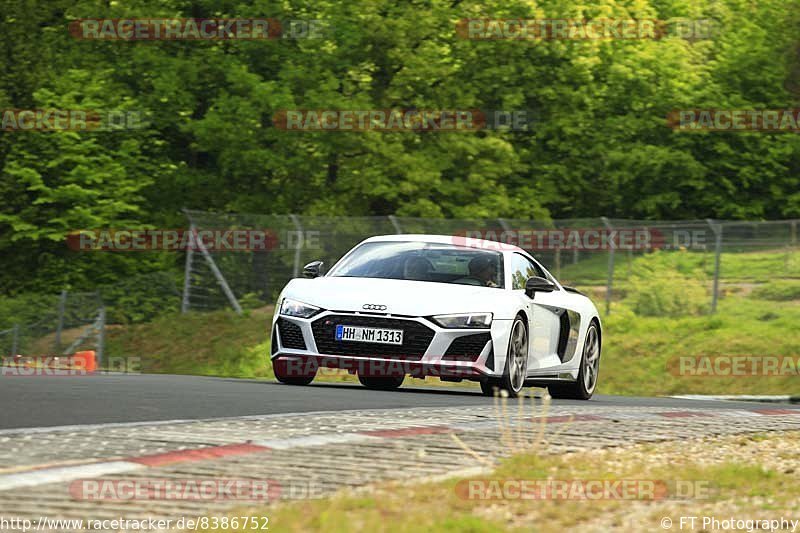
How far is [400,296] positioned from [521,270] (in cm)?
211

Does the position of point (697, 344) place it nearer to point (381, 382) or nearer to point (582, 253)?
point (582, 253)

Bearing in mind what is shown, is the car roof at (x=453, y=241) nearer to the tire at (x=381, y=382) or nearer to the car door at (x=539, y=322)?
the car door at (x=539, y=322)

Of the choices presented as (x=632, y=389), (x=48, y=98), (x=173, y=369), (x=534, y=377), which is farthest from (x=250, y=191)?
(x=534, y=377)

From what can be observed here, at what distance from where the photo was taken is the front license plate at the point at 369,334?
48.3 ft

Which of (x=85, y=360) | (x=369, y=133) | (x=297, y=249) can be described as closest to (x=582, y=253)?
(x=297, y=249)

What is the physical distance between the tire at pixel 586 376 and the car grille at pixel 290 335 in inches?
147

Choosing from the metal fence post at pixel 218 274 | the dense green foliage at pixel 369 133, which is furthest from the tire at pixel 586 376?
the dense green foliage at pixel 369 133

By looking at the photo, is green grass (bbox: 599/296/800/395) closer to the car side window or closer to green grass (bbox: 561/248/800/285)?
green grass (bbox: 561/248/800/285)

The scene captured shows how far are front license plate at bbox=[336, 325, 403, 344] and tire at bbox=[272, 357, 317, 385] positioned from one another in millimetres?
567

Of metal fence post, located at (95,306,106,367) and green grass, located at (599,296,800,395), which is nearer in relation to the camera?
green grass, located at (599,296,800,395)

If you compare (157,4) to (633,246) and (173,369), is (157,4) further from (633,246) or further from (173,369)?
(633,246)

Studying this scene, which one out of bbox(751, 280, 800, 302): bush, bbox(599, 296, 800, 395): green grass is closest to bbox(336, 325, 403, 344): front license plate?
bbox(599, 296, 800, 395): green grass

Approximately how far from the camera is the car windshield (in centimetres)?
1573

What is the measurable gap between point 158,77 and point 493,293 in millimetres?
34627
